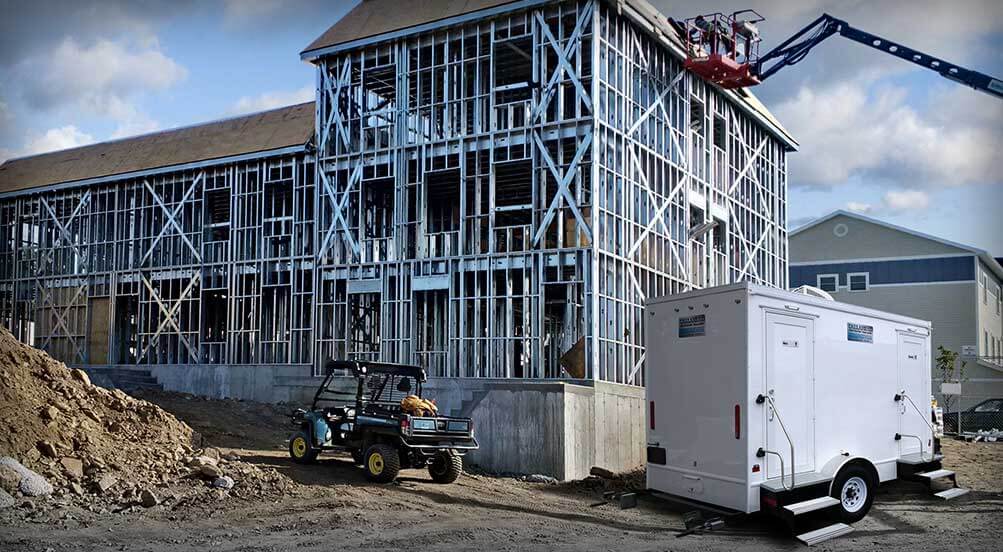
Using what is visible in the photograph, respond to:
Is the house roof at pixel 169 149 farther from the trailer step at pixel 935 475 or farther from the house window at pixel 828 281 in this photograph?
the house window at pixel 828 281

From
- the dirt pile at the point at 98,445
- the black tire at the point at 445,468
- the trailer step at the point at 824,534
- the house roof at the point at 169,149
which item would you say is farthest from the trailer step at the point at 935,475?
the house roof at the point at 169,149

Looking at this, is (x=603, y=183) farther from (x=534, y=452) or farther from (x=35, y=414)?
(x=35, y=414)

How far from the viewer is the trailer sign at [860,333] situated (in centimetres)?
1434

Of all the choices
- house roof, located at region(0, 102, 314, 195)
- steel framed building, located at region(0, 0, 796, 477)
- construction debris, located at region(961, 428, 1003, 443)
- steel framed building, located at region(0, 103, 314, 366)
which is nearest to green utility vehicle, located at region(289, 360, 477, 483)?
steel framed building, located at region(0, 0, 796, 477)

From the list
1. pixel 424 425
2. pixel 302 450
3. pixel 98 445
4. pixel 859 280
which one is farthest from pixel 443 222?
pixel 859 280

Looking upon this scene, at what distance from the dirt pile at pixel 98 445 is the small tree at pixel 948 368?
107 feet

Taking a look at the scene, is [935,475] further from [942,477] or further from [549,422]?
[549,422]

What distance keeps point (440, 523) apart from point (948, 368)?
Result: 34781mm

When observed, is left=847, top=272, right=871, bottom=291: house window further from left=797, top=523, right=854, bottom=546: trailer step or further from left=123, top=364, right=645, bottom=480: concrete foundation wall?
left=797, top=523, right=854, bottom=546: trailer step

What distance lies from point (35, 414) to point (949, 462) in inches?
743

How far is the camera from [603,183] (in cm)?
2405

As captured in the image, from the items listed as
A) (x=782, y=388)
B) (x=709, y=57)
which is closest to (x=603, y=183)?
(x=709, y=57)

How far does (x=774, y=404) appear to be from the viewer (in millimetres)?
Answer: 12758

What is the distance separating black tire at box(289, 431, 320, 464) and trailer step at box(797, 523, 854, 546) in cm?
896
